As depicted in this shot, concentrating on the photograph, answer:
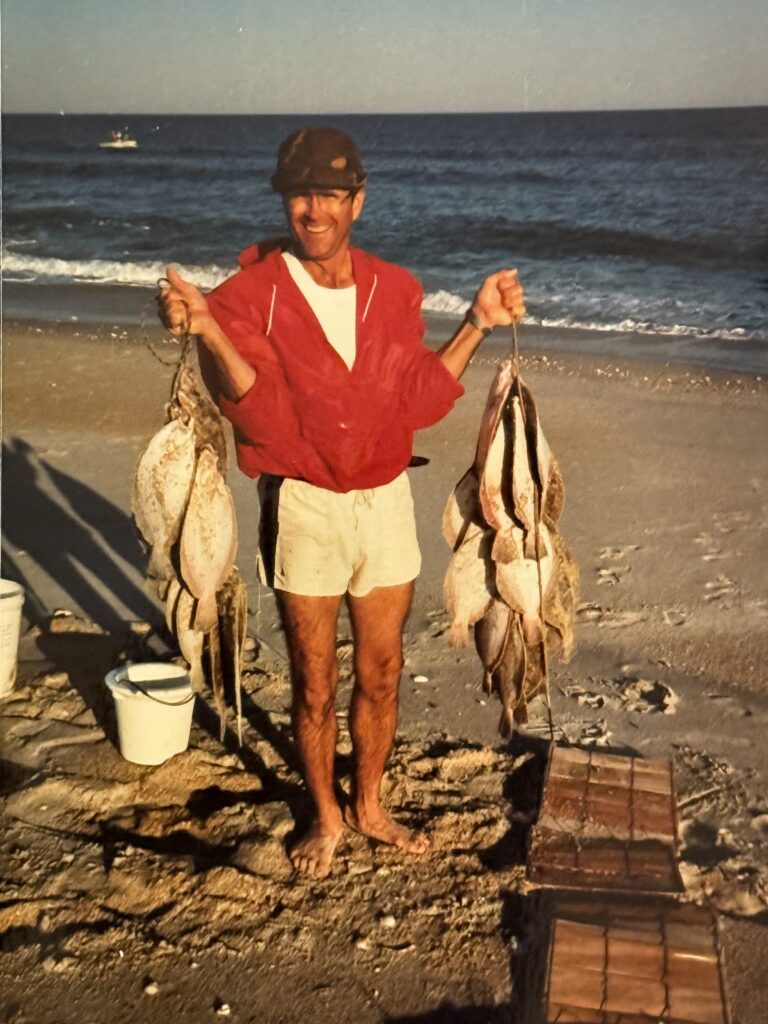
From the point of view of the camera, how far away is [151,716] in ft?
13.3

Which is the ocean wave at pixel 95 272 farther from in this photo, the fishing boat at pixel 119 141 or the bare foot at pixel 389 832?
the fishing boat at pixel 119 141

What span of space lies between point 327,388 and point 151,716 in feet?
5.19

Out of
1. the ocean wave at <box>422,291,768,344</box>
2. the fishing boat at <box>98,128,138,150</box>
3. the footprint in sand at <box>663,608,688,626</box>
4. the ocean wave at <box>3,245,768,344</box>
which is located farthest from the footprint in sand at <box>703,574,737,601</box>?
the fishing boat at <box>98,128,138,150</box>

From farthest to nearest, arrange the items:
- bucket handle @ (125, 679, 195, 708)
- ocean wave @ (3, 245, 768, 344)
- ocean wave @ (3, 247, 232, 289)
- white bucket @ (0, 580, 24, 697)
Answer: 1. ocean wave @ (3, 247, 232, 289)
2. ocean wave @ (3, 245, 768, 344)
3. white bucket @ (0, 580, 24, 697)
4. bucket handle @ (125, 679, 195, 708)

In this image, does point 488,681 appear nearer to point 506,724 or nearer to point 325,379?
point 506,724

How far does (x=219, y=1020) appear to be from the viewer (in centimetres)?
303

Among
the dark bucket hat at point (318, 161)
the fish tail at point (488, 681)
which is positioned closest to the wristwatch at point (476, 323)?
the dark bucket hat at point (318, 161)

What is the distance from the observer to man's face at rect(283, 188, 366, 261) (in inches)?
120

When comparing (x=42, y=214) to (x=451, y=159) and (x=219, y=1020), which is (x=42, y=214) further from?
(x=219, y=1020)

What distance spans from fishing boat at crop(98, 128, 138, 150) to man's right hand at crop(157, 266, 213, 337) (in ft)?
126

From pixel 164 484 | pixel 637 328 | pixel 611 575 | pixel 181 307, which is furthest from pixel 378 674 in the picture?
pixel 637 328

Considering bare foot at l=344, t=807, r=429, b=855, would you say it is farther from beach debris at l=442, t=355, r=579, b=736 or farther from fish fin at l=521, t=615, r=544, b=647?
fish fin at l=521, t=615, r=544, b=647

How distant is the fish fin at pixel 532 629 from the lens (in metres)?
3.21

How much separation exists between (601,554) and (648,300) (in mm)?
10518
